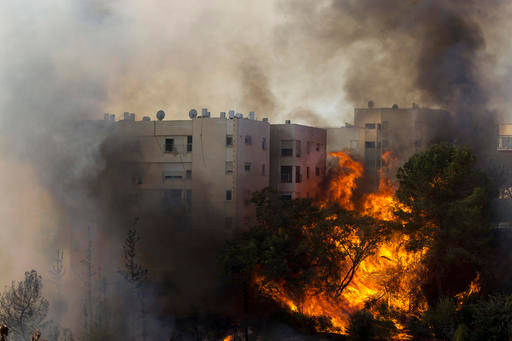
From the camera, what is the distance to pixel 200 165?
1715 inches

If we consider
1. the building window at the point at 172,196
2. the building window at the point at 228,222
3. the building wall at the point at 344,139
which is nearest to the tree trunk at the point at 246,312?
the building window at the point at 228,222

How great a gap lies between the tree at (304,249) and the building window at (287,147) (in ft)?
32.9

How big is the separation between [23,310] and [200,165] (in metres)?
17.3

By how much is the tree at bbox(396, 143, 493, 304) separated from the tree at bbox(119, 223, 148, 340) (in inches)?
599

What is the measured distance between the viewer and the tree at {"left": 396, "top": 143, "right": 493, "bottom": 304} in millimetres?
35156

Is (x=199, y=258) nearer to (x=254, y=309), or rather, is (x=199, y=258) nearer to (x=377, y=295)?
(x=254, y=309)

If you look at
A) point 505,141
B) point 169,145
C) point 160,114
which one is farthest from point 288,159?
point 505,141

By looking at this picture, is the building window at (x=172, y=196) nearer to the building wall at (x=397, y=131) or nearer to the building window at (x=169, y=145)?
the building window at (x=169, y=145)

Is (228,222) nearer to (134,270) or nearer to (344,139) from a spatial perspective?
(134,270)

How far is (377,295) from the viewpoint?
125 ft

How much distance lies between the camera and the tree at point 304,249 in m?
36.0

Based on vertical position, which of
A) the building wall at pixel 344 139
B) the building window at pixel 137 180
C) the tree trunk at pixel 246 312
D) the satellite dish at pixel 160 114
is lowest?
the tree trunk at pixel 246 312

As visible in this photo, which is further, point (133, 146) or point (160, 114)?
point (160, 114)

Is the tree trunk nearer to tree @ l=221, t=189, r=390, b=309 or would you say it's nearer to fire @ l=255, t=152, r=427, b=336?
tree @ l=221, t=189, r=390, b=309
